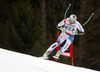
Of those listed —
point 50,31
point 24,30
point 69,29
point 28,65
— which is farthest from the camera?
point 50,31

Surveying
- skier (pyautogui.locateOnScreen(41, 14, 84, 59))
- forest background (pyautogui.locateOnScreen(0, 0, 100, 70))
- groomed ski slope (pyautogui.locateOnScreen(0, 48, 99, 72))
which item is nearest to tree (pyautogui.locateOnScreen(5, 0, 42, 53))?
forest background (pyautogui.locateOnScreen(0, 0, 100, 70))

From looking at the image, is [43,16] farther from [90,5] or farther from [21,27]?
[90,5]

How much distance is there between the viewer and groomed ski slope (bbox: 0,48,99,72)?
207 centimetres

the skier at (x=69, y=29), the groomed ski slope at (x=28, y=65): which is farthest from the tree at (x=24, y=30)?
the groomed ski slope at (x=28, y=65)

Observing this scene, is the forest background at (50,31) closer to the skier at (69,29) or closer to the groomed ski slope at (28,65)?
the skier at (69,29)

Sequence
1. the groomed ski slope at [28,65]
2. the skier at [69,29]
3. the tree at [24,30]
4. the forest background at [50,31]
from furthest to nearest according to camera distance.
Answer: the tree at [24,30] → the forest background at [50,31] → the skier at [69,29] → the groomed ski slope at [28,65]

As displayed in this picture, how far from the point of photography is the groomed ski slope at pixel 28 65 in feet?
6.78

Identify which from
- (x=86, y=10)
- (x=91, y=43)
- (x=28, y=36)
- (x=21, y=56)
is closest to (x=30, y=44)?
(x=28, y=36)

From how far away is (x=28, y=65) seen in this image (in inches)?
86.3

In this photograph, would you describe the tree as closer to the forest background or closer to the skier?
the forest background

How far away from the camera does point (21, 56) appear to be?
250cm

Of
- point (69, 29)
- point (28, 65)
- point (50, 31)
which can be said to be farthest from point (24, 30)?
point (28, 65)

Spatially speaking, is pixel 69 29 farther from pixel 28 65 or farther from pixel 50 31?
pixel 50 31

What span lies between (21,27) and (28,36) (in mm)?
322
